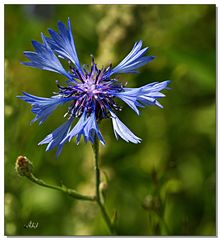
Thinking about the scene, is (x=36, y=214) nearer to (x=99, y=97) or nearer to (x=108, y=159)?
(x=108, y=159)

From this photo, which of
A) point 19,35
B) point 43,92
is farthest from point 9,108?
point 19,35

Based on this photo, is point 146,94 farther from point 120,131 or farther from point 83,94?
point 83,94

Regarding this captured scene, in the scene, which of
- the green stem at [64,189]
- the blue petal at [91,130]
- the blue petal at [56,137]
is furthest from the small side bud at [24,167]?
the blue petal at [91,130]

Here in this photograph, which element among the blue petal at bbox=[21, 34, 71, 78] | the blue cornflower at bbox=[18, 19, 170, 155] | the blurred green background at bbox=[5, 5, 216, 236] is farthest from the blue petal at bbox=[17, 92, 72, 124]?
the blurred green background at bbox=[5, 5, 216, 236]

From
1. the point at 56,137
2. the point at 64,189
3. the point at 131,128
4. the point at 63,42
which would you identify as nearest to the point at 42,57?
the point at 63,42
